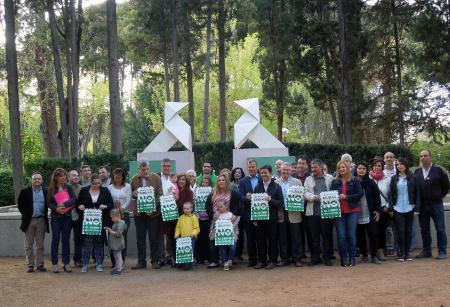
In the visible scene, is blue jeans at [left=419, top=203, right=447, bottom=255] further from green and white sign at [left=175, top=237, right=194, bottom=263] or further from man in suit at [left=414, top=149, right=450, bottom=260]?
green and white sign at [left=175, top=237, right=194, bottom=263]

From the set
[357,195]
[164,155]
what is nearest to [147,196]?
[357,195]

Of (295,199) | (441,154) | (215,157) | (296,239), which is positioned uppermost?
(215,157)

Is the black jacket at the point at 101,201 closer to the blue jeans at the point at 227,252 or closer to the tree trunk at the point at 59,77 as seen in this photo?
the blue jeans at the point at 227,252

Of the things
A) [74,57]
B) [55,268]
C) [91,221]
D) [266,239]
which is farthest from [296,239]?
[74,57]

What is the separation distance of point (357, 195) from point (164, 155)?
782 cm

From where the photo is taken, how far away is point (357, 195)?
8969 mm

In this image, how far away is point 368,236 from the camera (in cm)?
938

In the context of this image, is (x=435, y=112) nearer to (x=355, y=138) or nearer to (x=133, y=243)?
(x=355, y=138)

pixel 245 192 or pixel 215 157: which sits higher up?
pixel 215 157

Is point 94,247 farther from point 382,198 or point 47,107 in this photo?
point 47,107

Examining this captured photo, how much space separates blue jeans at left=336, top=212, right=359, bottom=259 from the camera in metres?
9.07

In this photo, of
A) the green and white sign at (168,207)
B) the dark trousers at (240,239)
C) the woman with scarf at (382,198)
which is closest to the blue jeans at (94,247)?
the green and white sign at (168,207)

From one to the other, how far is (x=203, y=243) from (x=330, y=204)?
8.00ft

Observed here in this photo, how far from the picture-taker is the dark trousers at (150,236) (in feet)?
32.0
